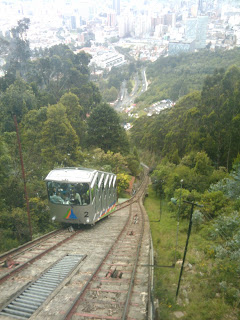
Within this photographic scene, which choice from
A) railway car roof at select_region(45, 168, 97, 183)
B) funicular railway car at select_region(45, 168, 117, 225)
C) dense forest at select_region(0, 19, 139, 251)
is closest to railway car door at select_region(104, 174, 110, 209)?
funicular railway car at select_region(45, 168, 117, 225)

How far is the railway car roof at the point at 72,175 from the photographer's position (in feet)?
38.1

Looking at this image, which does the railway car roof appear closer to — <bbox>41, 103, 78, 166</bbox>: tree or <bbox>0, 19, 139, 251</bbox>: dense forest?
<bbox>0, 19, 139, 251</bbox>: dense forest

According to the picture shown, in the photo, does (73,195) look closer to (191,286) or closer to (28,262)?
(28,262)

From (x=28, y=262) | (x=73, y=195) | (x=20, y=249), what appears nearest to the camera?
(x=28, y=262)

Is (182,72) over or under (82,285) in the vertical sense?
over

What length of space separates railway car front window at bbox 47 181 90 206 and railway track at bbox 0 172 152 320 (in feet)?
6.32

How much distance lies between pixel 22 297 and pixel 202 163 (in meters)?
21.3

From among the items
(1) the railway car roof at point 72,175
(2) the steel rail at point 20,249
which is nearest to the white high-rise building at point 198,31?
(1) the railway car roof at point 72,175

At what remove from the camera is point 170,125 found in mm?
47844

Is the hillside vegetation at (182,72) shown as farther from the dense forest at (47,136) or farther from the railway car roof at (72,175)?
the railway car roof at (72,175)

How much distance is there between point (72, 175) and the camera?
11.9m

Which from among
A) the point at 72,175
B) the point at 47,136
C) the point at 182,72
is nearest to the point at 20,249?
the point at 72,175

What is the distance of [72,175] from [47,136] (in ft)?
46.4

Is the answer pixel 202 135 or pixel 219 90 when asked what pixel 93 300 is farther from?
pixel 219 90
